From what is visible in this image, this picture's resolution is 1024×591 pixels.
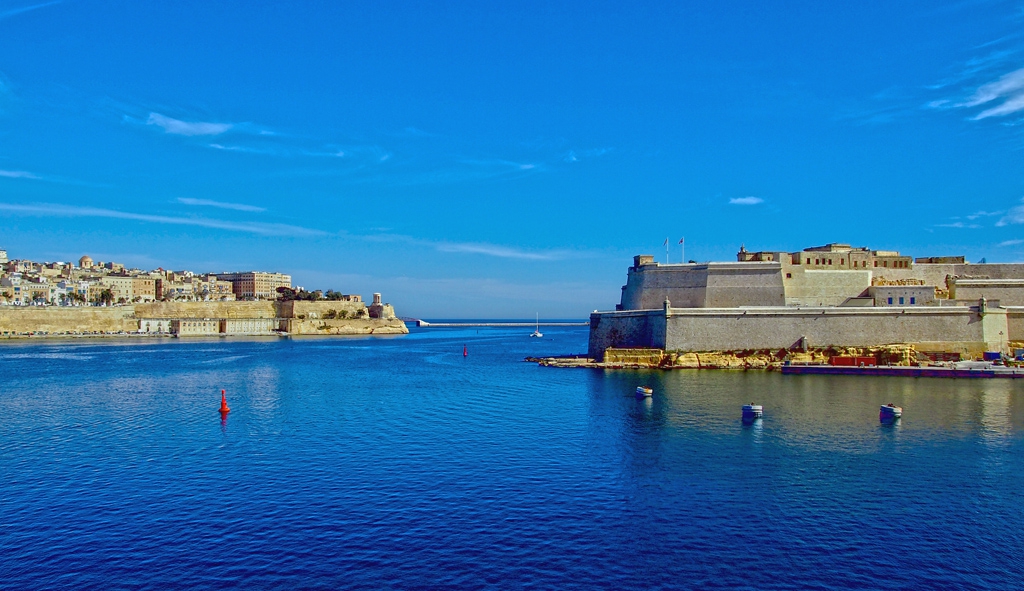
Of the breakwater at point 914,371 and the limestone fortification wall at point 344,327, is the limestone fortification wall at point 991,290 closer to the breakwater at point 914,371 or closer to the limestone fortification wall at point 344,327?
the breakwater at point 914,371

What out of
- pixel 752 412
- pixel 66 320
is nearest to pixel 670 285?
pixel 752 412

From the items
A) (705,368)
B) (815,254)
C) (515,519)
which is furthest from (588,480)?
(815,254)

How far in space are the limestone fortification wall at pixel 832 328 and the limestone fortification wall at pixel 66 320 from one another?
77.0 metres

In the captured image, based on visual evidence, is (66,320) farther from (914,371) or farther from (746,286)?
(914,371)

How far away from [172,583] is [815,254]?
41874mm

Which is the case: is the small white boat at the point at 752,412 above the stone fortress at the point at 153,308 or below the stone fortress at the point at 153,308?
below

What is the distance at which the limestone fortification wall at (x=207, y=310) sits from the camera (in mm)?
92375

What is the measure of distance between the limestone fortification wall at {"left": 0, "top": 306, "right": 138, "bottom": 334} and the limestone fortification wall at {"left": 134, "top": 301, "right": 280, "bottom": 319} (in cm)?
239

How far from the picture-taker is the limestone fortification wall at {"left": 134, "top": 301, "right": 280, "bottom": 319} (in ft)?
303

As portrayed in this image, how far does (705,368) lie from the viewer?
37312 millimetres

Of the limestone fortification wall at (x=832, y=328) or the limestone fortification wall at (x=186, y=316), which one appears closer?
the limestone fortification wall at (x=832, y=328)

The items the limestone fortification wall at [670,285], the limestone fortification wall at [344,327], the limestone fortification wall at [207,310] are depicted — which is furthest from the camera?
the limestone fortification wall at [344,327]

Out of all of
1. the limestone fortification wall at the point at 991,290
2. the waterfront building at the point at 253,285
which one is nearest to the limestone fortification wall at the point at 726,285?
the limestone fortification wall at the point at 991,290

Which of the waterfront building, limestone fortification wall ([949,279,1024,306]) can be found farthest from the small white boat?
the waterfront building
